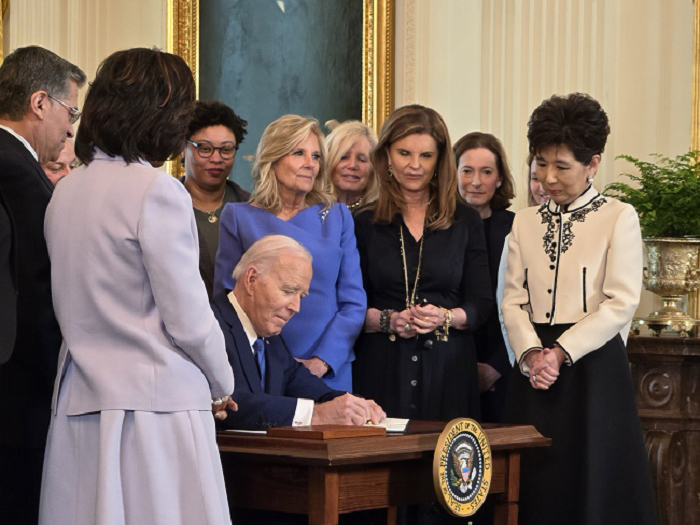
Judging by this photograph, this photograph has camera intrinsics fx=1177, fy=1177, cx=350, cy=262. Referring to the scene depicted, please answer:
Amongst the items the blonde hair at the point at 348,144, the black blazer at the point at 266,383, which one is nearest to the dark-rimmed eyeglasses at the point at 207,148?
the blonde hair at the point at 348,144

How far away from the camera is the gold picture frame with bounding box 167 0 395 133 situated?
305 inches

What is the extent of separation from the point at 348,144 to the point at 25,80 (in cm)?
209

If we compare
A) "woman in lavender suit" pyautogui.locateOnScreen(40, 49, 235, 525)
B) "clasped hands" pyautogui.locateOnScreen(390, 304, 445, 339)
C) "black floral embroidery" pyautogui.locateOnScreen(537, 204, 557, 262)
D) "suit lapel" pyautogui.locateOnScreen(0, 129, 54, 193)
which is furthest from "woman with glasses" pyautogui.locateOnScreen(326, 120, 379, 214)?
"woman in lavender suit" pyautogui.locateOnScreen(40, 49, 235, 525)

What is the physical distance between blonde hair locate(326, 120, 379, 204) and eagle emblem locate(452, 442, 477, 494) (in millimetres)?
2001

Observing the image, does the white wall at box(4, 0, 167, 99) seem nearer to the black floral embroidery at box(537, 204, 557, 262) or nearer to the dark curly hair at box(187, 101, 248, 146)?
the dark curly hair at box(187, 101, 248, 146)

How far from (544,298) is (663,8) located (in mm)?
3134

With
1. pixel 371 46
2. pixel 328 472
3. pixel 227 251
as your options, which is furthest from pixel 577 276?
pixel 371 46

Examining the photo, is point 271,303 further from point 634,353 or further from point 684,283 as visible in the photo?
point 684,283

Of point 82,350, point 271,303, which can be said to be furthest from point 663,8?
point 82,350

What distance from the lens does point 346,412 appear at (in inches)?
159

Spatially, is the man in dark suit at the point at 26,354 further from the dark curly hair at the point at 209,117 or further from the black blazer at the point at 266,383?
the dark curly hair at the point at 209,117

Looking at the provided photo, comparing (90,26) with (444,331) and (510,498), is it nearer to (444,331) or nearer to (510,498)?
(444,331)

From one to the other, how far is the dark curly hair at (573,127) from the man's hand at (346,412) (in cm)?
138

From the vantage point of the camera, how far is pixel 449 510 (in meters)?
3.68
